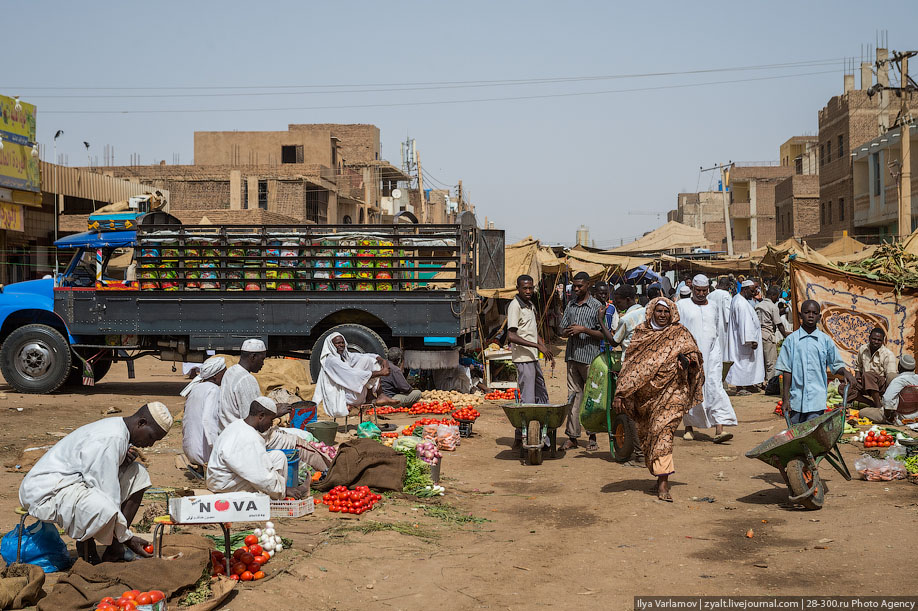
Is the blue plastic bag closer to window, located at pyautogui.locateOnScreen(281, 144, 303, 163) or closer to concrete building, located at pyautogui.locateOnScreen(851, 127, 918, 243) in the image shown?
concrete building, located at pyautogui.locateOnScreen(851, 127, 918, 243)

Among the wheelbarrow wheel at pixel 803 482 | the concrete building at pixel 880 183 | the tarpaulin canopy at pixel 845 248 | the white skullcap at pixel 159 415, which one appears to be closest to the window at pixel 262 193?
the tarpaulin canopy at pixel 845 248

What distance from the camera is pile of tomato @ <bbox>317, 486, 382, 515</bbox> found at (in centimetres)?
697

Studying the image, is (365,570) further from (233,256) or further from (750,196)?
(750,196)

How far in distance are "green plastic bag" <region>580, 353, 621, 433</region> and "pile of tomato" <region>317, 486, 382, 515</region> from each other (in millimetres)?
2342

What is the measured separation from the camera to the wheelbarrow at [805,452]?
22.4 feet

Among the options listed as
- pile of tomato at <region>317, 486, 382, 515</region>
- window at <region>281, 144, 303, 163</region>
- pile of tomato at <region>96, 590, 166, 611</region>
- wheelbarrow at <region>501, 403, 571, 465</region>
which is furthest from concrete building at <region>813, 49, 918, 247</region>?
pile of tomato at <region>96, 590, 166, 611</region>

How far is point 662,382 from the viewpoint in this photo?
7.32m

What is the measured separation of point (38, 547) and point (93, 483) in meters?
0.62

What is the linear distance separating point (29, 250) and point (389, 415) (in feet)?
53.2

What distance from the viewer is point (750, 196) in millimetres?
60031

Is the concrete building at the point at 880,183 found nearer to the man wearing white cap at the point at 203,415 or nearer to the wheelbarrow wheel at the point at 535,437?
the wheelbarrow wheel at the point at 535,437

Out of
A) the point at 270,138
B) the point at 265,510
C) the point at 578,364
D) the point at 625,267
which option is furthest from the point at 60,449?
the point at 270,138

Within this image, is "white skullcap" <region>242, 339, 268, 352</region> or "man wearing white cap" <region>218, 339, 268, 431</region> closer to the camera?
"man wearing white cap" <region>218, 339, 268, 431</region>

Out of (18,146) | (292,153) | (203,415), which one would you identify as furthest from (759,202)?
(203,415)
